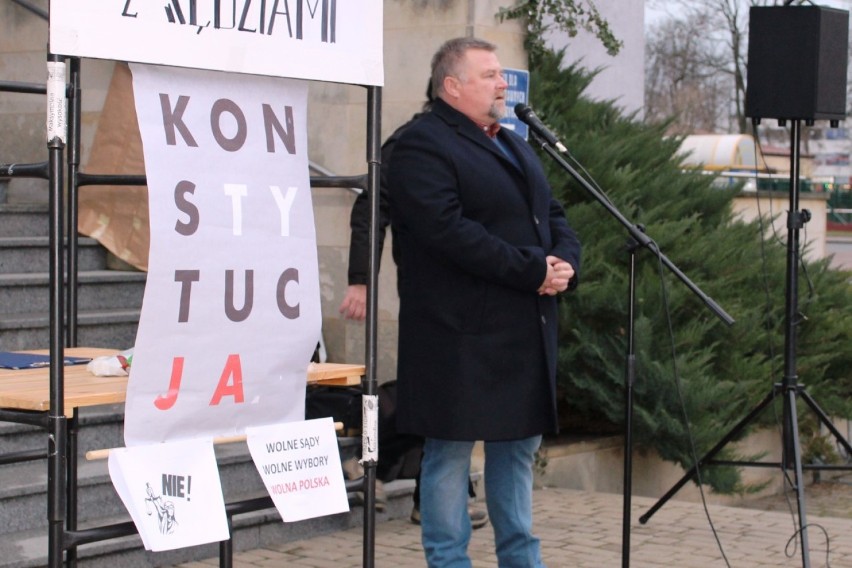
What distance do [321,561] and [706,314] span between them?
3.21 m

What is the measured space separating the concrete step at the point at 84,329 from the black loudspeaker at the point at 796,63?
303 cm

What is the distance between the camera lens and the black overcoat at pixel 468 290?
4.25 meters

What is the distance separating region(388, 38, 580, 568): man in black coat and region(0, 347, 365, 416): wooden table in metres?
0.48

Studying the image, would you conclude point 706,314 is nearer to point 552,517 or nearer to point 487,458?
point 552,517

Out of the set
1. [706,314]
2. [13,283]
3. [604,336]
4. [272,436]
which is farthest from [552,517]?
[272,436]

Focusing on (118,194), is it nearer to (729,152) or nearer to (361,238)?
(361,238)

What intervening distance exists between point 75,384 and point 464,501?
4.93ft

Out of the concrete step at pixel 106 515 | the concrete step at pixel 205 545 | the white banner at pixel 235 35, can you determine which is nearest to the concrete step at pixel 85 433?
the concrete step at pixel 106 515

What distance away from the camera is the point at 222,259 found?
327 centimetres

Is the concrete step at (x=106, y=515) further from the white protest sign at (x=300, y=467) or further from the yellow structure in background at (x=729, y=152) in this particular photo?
the yellow structure in background at (x=729, y=152)

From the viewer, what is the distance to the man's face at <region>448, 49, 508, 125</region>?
4426 mm

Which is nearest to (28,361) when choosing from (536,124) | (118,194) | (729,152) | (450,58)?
(450,58)

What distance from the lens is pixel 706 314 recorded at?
7.74 m

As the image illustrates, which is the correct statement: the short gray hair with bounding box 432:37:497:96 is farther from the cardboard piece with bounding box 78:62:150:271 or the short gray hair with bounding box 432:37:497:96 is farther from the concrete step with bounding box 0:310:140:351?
the cardboard piece with bounding box 78:62:150:271
